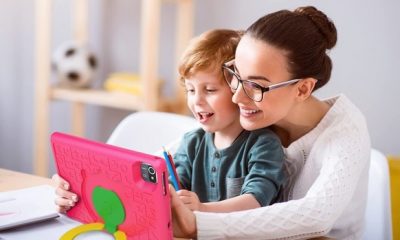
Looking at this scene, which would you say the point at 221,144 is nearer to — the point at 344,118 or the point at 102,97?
the point at 344,118

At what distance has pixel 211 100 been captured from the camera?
4.05 feet

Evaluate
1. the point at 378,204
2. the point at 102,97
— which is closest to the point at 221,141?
the point at 378,204

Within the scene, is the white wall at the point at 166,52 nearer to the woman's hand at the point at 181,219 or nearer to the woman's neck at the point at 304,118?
the woman's neck at the point at 304,118

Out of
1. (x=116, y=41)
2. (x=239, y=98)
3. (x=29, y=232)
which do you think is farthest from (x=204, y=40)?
(x=116, y=41)

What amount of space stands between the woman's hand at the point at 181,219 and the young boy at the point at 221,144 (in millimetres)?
162

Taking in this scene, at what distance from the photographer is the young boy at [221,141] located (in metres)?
1.19

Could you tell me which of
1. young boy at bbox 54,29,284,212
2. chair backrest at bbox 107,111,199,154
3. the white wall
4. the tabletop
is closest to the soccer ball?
the white wall

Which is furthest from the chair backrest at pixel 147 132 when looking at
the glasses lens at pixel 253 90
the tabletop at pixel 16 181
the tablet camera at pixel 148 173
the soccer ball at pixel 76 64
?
the soccer ball at pixel 76 64

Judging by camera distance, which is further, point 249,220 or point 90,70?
point 90,70

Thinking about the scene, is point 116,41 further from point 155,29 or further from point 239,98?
point 239,98

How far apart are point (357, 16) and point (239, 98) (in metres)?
1.26

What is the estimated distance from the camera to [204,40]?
1.27m

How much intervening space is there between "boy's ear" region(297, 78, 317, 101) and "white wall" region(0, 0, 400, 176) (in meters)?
1.12

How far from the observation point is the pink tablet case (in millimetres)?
892
